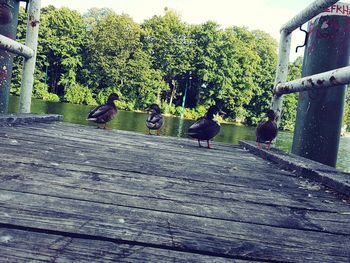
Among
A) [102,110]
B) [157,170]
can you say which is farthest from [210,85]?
[157,170]

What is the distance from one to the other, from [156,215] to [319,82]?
6.05 ft

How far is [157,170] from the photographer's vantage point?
7.09ft

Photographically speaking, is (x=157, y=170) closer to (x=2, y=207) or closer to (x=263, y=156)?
(x=2, y=207)

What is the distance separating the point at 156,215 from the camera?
1279 mm

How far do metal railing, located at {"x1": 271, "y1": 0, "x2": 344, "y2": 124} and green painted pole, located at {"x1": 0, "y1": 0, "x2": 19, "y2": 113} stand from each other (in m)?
2.88

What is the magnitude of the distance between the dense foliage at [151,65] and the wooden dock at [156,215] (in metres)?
52.4

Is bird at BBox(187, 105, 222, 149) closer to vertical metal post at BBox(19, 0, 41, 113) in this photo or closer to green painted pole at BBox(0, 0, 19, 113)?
vertical metal post at BBox(19, 0, 41, 113)

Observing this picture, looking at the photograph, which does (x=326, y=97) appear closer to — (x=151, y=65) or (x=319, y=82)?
(x=319, y=82)

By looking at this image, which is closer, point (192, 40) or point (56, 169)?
point (56, 169)

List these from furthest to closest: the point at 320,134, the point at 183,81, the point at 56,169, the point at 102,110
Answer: the point at 183,81 → the point at 102,110 → the point at 320,134 → the point at 56,169

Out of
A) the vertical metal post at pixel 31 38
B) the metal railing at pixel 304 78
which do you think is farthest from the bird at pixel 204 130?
the vertical metal post at pixel 31 38

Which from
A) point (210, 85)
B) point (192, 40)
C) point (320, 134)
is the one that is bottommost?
point (320, 134)

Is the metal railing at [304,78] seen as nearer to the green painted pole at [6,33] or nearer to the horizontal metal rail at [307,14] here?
the horizontal metal rail at [307,14]

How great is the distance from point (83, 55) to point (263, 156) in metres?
55.5
